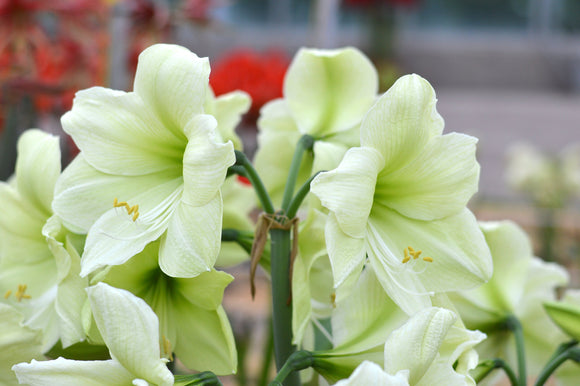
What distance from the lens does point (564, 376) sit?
21.2 inches

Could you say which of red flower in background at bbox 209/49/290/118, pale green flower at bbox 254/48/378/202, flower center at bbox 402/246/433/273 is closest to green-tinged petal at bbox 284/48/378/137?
pale green flower at bbox 254/48/378/202

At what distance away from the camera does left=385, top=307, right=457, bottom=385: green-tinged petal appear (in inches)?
12.8

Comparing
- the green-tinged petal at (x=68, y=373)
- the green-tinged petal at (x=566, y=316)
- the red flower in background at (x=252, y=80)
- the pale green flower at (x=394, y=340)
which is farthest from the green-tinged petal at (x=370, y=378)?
the red flower in background at (x=252, y=80)

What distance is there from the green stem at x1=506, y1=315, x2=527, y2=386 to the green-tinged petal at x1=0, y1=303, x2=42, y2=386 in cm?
29

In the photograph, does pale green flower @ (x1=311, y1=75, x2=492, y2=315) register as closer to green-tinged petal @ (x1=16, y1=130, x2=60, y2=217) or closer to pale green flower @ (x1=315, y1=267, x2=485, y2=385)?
pale green flower @ (x1=315, y1=267, x2=485, y2=385)

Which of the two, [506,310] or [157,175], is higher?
[157,175]

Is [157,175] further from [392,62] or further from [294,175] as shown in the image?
[392,62]

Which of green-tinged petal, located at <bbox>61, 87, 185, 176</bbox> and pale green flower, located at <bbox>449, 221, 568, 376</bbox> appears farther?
pale green flower, located at <bbox>449, 221, 568, 376</bbox>

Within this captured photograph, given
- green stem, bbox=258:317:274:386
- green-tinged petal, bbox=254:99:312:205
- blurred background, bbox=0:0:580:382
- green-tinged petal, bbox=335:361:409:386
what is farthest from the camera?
blurred background, bbox=0:0:580:382

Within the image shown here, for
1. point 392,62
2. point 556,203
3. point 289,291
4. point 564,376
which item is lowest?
point 392,62

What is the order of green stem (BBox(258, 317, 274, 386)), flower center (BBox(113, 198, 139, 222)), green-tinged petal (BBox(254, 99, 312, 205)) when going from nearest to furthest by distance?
flower center (BBox(113, 198, 139, 222)) < green-tinged petal (BBox(254, 99, 312, 205)) < green stem (BBox(258, 317, 274, 386))

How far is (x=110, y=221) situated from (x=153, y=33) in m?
0.77

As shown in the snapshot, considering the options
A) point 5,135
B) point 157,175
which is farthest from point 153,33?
point 157,175

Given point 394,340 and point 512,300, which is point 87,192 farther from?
point 512,300
